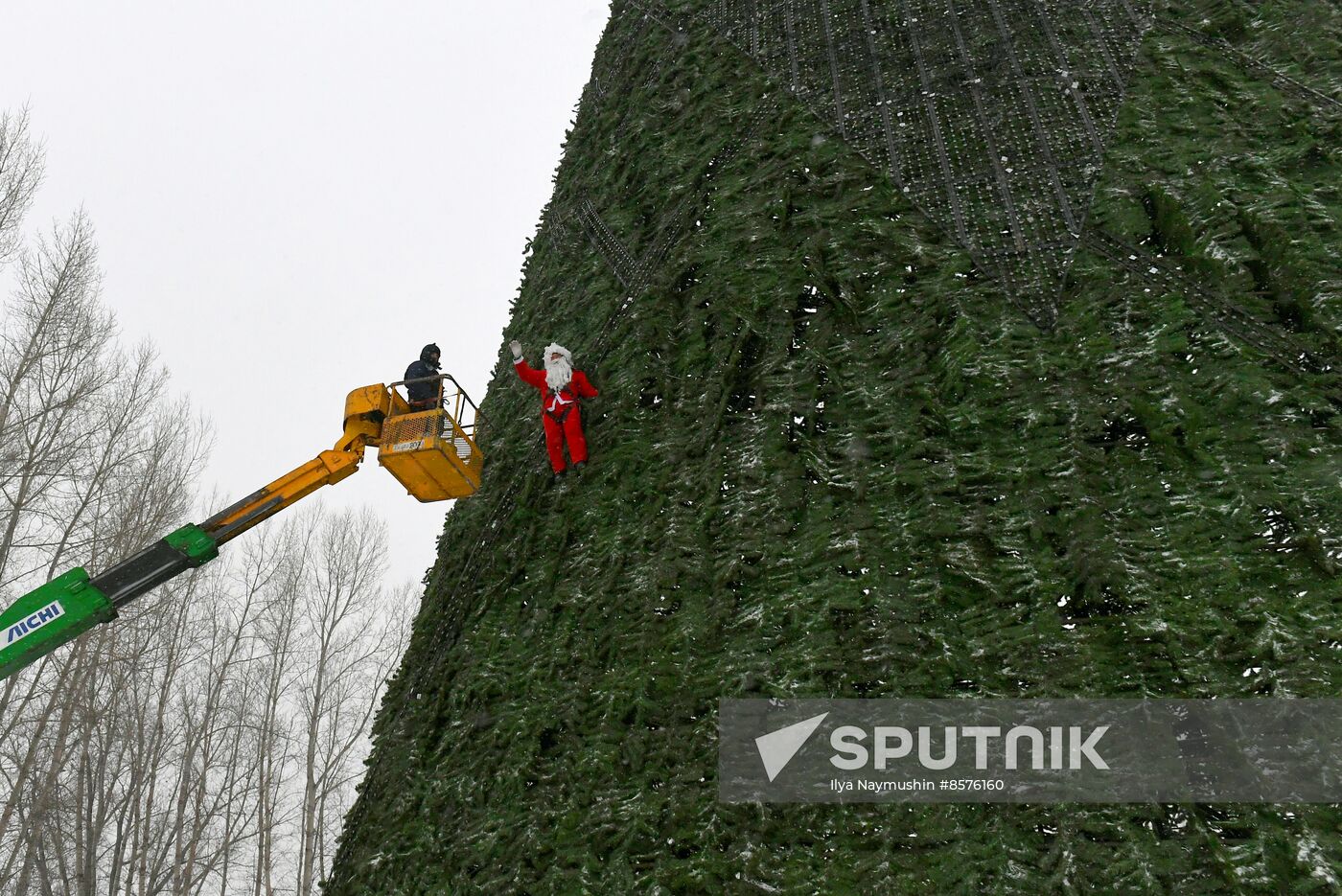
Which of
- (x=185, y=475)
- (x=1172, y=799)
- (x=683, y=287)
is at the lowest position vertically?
(x=1172, y=799)

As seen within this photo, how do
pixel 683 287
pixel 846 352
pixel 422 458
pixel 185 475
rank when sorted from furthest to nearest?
pixel 185 475 < pixel 422 458 < pixel 683 287 < pixel 846 352

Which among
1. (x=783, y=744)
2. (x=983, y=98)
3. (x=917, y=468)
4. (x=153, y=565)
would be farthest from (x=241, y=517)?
(x=983, y=98)

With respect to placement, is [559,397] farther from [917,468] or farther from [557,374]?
[917,468]

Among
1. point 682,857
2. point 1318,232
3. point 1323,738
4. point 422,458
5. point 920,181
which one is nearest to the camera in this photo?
point 1323,738

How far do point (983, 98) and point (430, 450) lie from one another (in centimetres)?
382

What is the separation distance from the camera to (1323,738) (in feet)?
9.75

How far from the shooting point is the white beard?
5.57 m

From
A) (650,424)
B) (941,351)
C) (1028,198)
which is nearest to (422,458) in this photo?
(650,424)

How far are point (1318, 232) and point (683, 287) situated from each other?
306 cm

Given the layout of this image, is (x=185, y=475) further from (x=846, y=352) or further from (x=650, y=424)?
(x=846, y=352)

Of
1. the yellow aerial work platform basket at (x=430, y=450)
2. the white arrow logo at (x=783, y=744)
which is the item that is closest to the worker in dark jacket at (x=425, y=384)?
the yellow aerial work platform basket at (x=430, y=450)

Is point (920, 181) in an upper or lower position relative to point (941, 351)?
upper

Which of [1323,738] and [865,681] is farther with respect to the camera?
[865,681]

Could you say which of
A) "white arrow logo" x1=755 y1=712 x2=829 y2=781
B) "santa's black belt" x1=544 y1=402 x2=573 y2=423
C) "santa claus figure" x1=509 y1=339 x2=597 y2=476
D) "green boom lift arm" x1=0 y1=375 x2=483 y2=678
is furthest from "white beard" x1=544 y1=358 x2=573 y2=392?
"white arrow logo" x1=755 y1=712 x2=829 y2=781
